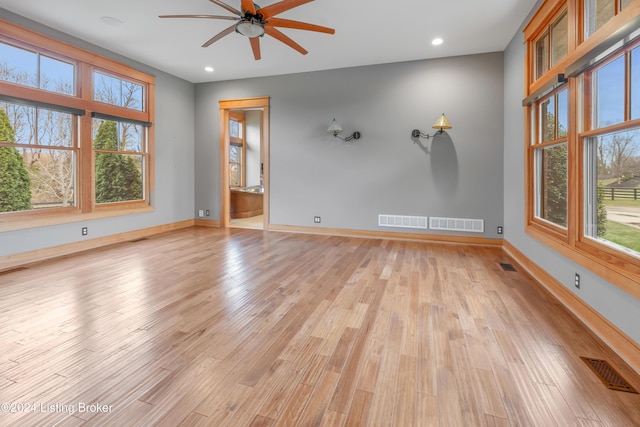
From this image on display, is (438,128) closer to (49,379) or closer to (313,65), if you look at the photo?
(313,65)

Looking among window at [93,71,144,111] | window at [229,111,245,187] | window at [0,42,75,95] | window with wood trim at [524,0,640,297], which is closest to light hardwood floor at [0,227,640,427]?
window with wood trim at [524,0,640,297]

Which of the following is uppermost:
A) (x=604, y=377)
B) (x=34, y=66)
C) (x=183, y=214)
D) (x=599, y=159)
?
(x=34, y=66)

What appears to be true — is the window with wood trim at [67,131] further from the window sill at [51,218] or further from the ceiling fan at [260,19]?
the ceiling fan at [260,19]

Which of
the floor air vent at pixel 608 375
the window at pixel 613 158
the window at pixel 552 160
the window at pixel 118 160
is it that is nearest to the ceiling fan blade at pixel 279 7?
the window at pixel 613 158

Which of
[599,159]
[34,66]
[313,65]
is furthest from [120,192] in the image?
[599,159]

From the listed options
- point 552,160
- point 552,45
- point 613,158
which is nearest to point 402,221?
point 552,160

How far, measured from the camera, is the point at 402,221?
5.48 metres

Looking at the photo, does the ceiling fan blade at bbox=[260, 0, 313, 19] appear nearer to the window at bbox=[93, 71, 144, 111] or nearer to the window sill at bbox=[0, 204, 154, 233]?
the window at bbox=[93, 71, 144, 111]

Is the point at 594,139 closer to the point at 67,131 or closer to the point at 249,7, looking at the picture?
the point at 249,7

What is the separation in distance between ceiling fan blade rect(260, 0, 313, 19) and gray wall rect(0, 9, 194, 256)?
10.4 feet

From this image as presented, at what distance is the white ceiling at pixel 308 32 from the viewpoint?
141 inches

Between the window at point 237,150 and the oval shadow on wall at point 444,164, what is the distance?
5.62 metres

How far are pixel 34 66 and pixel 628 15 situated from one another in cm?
585

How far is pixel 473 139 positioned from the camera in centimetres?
505
